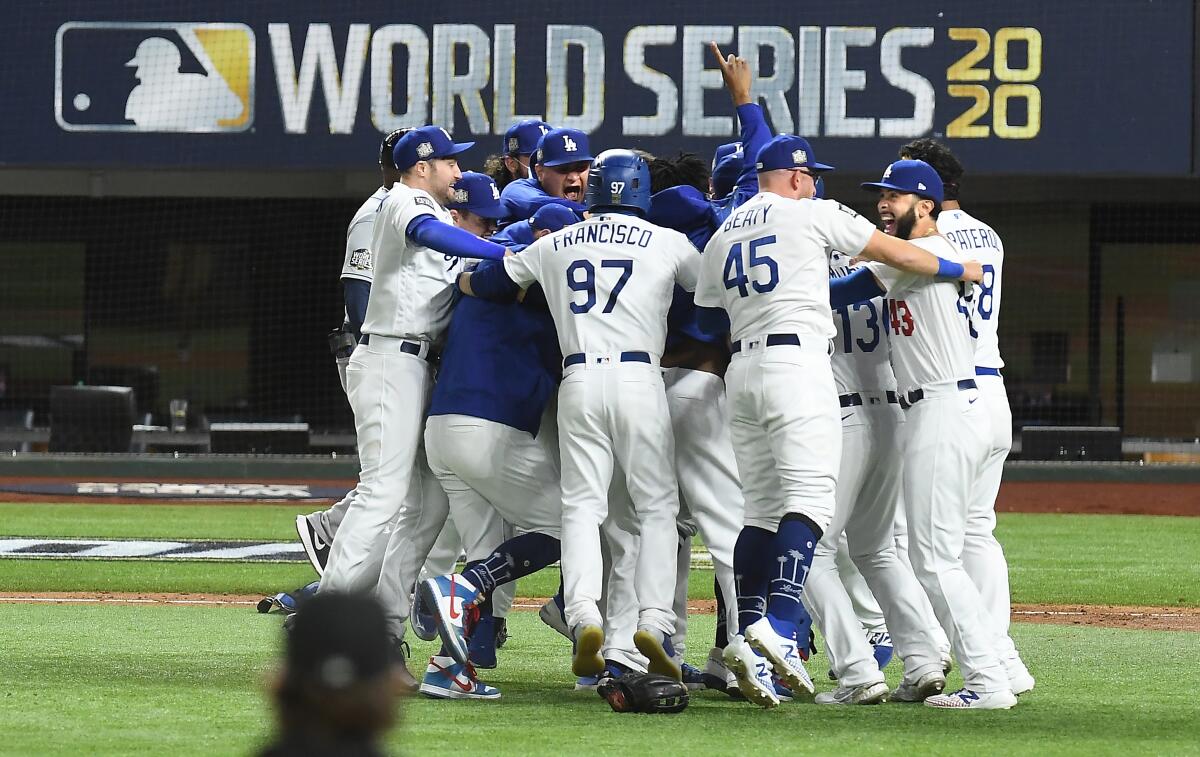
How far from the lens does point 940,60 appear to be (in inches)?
612

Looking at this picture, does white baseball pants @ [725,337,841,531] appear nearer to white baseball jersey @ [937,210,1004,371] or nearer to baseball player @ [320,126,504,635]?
white baseball jersey @ [937,210,1004,371]

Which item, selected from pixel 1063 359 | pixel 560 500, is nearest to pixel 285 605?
pixel 560 500

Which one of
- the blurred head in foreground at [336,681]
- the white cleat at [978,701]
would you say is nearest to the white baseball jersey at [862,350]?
the white cleat at [978,701]

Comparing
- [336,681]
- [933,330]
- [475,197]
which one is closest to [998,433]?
[933,330]

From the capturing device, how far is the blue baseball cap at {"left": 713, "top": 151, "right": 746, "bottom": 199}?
18.0ft

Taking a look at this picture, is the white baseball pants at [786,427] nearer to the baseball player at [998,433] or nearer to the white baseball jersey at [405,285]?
the baseball player at [998,433]

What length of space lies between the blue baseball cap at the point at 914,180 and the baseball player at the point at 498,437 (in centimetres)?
103

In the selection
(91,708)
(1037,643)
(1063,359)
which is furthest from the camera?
(1063,359)

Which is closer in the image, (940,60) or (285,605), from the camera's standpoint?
(285,605)

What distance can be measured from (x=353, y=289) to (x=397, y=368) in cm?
138

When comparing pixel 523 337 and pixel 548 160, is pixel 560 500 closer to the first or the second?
pixel 523 337

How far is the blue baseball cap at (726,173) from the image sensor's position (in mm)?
5488

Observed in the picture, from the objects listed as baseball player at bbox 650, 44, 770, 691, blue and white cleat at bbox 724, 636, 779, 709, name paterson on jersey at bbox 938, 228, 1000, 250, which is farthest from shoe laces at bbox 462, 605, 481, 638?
name paterson on jersey at bbox 938, 228, 1000, 250

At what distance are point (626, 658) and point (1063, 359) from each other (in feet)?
52.9
